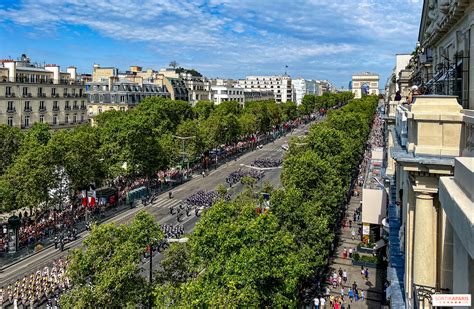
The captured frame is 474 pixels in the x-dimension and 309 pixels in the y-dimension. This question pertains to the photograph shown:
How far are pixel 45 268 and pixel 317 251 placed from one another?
2112cm

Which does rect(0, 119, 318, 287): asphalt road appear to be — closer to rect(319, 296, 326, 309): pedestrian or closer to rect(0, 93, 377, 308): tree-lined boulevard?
rect(0, 93, 377, 308): tree-lined boulevard

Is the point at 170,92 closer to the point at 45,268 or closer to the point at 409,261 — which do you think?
the point at 45,268

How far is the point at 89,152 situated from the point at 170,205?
41.5 ft

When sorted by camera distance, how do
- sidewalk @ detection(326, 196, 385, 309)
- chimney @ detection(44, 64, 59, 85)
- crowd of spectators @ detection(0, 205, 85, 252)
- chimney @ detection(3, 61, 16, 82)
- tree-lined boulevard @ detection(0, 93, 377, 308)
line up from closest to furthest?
tree-lined boulevard @ detection(0, 93, 377, 308)
sidewalk @ detection(326, 196, 385, 309)
crowd of spectators @ detection(0, 205, 85, 252)
chimney @ detection(3, 61, 16, 82)
chimney @ detection(44, 64, 59, 85)

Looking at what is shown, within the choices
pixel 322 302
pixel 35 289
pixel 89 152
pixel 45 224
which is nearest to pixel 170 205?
pixel 89 152

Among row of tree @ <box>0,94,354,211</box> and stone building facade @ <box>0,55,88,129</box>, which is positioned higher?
stone building facade @ <box>0,55,88,129</box>

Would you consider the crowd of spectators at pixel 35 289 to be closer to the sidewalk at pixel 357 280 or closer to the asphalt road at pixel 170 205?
the asphalt road at pixel 170 205

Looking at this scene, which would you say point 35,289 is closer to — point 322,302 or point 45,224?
point 45,224

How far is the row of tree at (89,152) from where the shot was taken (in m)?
42.9

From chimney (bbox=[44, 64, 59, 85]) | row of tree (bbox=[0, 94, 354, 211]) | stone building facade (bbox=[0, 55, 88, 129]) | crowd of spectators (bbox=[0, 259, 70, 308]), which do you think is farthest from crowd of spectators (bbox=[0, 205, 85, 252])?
chimney (bbox=[44, 64, 59, 85])

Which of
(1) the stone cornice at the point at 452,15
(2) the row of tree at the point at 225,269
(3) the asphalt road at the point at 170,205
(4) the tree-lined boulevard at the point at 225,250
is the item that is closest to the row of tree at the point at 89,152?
(4) the tree-lined boulevard at the point at 225,250

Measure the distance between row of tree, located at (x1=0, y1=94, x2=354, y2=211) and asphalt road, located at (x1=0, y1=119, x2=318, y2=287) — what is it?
15.3 ft

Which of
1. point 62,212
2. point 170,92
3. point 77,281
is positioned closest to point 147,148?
point 62,212

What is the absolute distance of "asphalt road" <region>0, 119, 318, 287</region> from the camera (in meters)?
36.8
